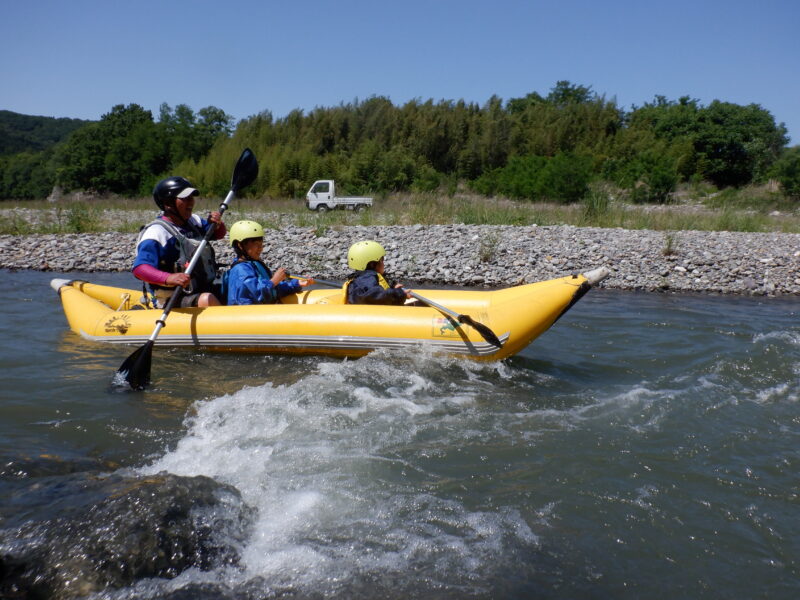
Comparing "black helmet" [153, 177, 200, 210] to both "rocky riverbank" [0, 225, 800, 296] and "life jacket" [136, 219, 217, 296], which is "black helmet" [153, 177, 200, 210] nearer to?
"life jacket" [136, 219, 217, 296]

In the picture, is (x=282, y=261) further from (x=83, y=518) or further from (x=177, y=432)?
(x=83, y=518)

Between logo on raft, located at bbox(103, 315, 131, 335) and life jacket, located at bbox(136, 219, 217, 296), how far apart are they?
32cm

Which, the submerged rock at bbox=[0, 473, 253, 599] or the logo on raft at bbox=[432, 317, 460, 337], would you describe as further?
the logo on raft at bbox=[432, 317, 460, 337]

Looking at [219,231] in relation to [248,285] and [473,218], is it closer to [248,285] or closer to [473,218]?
[248,285]

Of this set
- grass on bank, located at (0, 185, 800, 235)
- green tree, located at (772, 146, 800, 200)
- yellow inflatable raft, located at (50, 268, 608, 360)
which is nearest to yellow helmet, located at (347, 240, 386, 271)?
yellow inflatable raft, located at (50, 268, 608, 360)

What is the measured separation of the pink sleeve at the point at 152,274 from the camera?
454cm

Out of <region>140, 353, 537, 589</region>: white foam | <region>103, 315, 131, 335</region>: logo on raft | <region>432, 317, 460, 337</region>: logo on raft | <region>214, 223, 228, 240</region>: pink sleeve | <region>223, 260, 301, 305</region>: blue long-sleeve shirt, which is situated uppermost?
<region>214, 223, 228, 240</region>: pink sleeve

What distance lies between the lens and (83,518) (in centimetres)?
222

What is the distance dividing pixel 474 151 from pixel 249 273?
19.6m

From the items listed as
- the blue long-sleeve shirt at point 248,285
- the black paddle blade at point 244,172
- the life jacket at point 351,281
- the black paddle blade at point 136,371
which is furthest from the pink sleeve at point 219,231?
the black paddle blade at point 136,371

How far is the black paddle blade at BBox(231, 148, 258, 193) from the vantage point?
599 cm

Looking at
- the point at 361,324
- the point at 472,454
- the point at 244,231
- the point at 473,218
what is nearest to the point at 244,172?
the point at 244,231

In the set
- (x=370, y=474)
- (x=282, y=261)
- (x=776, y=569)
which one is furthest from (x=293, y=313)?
(x=282, y=261)

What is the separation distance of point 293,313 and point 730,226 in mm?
9593
